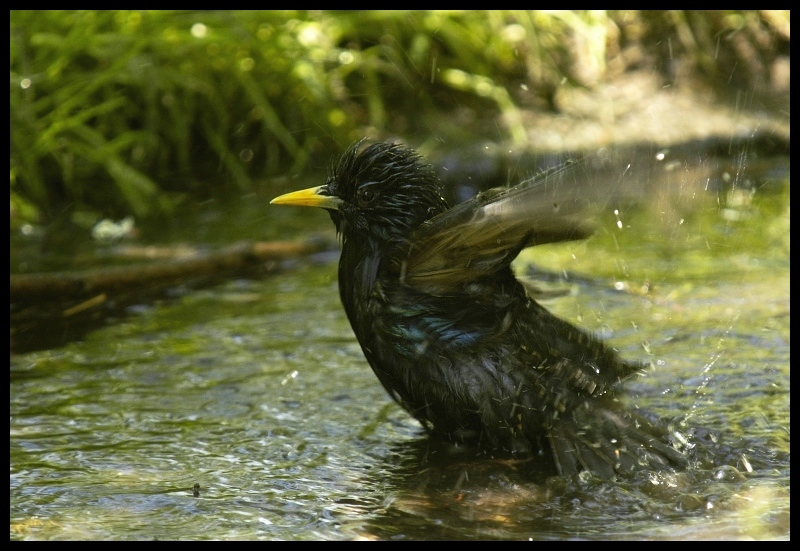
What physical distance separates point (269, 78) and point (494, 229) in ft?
15.9

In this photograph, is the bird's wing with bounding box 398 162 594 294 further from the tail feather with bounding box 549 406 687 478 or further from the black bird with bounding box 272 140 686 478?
the tail feather with bounding box 549 406 687 478

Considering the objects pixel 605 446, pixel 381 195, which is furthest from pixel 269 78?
pixel 605 446

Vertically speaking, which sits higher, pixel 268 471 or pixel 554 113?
pixel 554 113

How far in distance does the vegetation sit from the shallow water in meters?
2.01

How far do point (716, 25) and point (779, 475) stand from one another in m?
6.66

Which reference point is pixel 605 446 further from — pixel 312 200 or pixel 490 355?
pixel 312 200

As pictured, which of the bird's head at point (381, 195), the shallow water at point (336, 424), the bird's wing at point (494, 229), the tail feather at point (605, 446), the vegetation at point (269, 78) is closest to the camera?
the shallow water at point (336, 424)

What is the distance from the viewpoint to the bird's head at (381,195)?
3.59 m

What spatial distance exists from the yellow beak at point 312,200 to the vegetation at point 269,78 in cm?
324

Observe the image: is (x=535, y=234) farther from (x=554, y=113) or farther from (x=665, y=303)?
(x=554, y=113)

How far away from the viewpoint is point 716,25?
29.7 ft

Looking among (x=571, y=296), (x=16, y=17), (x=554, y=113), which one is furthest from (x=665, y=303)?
(x=16, y=17)

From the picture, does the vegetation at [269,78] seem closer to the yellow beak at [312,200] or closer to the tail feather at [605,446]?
the yellow beak at [312,200]

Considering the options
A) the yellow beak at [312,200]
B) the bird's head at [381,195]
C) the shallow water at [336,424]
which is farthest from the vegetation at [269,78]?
the bird's head at [381,195]
